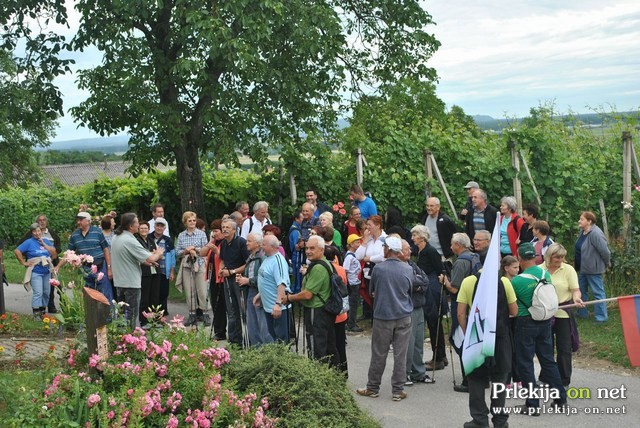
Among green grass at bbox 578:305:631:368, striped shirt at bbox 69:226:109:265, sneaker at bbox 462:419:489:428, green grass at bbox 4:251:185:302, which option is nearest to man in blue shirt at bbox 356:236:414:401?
sneaker at bbox 462:419:489:428

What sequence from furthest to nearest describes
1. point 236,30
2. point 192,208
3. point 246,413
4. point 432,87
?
point 432,87 → point 192,208 → point 236,30 → point 246,413

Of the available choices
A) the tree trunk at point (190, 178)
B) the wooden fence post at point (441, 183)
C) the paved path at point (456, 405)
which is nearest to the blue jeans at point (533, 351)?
the paved path at point (456, 405)

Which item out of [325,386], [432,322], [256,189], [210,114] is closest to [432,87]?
[256,189]

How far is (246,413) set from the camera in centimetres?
754

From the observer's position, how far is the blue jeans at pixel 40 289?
1483 cm

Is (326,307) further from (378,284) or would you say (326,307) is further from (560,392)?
(560,392)

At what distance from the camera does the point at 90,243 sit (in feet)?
45.4

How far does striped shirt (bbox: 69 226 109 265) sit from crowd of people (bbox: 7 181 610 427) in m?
0.02

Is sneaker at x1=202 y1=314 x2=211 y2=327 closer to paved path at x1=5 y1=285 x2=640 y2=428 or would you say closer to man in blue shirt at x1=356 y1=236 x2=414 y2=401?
paved path at x1=5 y1=285 x2=640 y2=428

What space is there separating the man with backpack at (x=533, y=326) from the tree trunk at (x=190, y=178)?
9.91 meters

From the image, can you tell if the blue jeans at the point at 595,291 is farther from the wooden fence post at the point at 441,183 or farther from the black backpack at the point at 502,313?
the black backpack at the point at 502,313

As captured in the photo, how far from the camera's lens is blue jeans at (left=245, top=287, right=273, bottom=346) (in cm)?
1104

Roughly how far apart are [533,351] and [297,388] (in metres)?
2.77

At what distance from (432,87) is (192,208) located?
Result: 2827cm
